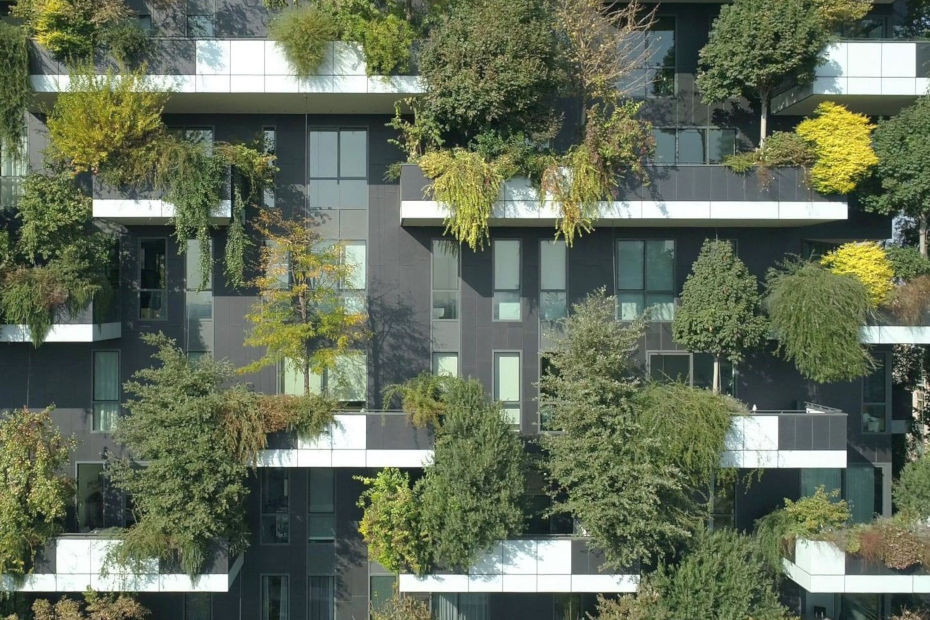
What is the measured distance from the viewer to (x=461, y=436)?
1284 centimetres

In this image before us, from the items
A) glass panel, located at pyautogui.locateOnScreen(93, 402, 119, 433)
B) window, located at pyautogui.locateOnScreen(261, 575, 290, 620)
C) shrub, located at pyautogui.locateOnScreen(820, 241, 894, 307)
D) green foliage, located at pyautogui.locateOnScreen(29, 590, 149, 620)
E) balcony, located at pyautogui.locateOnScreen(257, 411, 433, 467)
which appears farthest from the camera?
window, located at pyautogui.locateOnScreen(261, 575, 290, 620)

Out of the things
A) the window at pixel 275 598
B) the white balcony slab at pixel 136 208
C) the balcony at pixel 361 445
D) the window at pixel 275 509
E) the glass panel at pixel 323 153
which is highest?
the glass panel at pixel 323 153

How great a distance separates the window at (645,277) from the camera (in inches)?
597

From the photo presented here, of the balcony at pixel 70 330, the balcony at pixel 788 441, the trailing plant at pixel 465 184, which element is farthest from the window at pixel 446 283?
the balcony at pixel 70 330

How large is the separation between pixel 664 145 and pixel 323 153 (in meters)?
7.66

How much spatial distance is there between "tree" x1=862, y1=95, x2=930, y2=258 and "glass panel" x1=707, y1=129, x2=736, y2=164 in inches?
111

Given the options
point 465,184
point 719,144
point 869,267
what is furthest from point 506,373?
point 869,267

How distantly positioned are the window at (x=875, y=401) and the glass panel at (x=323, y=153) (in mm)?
12957

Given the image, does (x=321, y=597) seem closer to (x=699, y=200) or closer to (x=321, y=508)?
(x=321, y=508)

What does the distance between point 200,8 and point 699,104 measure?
11.3 metres

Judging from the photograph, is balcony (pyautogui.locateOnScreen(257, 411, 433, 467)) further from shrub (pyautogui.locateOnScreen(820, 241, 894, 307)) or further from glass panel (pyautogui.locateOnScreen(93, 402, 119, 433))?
shrub (pyautogui.locateOnScreen(820, 241, 894, 307))

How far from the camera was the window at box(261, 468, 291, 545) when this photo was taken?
49.5 feet

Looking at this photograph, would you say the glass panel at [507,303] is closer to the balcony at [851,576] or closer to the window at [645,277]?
the window at [645,277]

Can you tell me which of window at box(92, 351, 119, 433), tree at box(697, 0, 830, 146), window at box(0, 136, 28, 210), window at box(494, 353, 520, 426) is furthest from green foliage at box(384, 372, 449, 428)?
window at box(0, 136, 28, 210)
